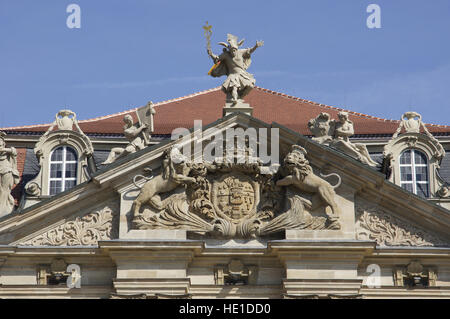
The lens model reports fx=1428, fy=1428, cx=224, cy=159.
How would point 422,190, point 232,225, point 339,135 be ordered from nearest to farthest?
1. point 232,225
2. point 339,135
3. point 422,190

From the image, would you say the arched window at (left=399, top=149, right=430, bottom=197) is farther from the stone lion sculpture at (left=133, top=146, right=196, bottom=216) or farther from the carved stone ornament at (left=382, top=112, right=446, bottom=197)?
Result: the stone lion sculpture at (left=133, top=146, right=196, bottom=216)

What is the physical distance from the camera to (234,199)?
110ft

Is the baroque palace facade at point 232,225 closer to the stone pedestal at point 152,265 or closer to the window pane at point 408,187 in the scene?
the stone pedestal at point 152,265

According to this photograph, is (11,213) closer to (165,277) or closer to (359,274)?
(165,277)

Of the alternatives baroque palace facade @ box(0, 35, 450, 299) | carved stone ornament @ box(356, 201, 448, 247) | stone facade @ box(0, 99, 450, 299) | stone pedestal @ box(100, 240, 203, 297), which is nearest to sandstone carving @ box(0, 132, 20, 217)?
baroque palace facade @ box(0, 35, 450, 299)

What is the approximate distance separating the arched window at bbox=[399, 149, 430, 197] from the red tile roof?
2.92m

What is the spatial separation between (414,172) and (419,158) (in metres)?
0.39

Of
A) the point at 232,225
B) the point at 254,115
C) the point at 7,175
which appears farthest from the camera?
the point at 254,115

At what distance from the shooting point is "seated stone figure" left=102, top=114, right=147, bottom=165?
112 ft

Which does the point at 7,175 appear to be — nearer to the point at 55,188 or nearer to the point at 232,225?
the point at 55,188

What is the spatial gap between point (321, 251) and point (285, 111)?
900cm

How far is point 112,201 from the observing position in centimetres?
3375

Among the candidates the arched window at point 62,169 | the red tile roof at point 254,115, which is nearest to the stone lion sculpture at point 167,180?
the arched window at point 62,169

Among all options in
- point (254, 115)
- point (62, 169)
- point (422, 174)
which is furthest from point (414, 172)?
point (62, 169)
